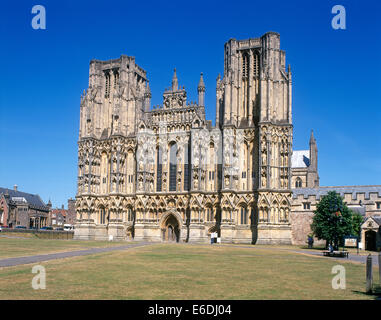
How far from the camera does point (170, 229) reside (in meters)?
69.1

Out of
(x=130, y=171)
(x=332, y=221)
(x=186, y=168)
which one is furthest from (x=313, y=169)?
(x=332, y=221)

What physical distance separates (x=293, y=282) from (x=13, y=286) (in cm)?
1173

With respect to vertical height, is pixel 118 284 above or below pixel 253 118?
below

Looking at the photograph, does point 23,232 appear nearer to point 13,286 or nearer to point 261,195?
point 261,195

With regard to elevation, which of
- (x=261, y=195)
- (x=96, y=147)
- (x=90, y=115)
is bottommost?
(x=261, y=195)

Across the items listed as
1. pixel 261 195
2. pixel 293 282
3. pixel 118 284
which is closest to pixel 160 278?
pixel 118 284

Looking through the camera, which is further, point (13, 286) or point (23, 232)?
point (23, 232)

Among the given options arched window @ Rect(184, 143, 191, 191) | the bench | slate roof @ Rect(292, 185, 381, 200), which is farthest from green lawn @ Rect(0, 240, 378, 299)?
slate roof @ Rect(292, 185, 381, 200)

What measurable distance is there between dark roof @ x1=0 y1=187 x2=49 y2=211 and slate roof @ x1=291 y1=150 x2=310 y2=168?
7094 cm

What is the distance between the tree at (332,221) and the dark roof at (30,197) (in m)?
86.8

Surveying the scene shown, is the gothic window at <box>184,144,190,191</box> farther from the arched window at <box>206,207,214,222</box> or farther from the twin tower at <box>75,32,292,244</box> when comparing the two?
the arched window at <box>206,207,214,222</box>

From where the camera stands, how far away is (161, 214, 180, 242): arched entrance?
6838cm

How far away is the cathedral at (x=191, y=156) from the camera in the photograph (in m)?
62.8

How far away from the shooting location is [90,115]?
75.9m
